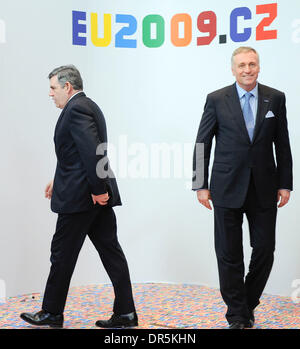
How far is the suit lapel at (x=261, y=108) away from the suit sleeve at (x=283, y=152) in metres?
0.10

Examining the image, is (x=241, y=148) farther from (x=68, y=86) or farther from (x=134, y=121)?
(x=134, y=121)

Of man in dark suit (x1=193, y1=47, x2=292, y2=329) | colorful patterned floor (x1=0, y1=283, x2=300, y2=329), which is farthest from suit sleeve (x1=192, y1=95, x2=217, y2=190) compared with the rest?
colorful patterned floor (x1=0, y1=283, x2=300, y2=329)

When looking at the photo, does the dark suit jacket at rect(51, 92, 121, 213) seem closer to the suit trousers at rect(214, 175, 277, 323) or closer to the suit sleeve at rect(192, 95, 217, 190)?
the suit sleeve at rect(192, 95, 217, 190)

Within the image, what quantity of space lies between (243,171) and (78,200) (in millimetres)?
886

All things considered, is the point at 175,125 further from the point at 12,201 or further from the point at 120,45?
the point at 12,201

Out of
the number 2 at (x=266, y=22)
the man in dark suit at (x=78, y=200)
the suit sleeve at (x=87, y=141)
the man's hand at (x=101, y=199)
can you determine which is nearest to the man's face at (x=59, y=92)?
the man in dark suit at (x=78, y=200)

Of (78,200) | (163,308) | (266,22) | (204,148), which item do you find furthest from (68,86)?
(266,22)

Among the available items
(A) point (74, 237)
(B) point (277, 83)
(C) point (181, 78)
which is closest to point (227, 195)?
(A) point (74, 237)

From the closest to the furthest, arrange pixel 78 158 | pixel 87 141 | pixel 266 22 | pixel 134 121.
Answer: pixel 87 141
pixel 78 158
pixel 266 22
pixel 134 121

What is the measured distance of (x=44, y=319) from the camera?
3217mm

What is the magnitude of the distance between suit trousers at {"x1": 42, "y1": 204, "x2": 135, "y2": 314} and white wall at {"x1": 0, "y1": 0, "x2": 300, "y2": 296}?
999 mm

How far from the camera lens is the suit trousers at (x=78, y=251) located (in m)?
3.19

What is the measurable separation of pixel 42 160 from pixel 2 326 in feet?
4.25

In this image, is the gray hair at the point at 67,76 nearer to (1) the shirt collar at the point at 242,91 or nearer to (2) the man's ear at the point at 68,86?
(2) the man's ear at the point at 68,86
